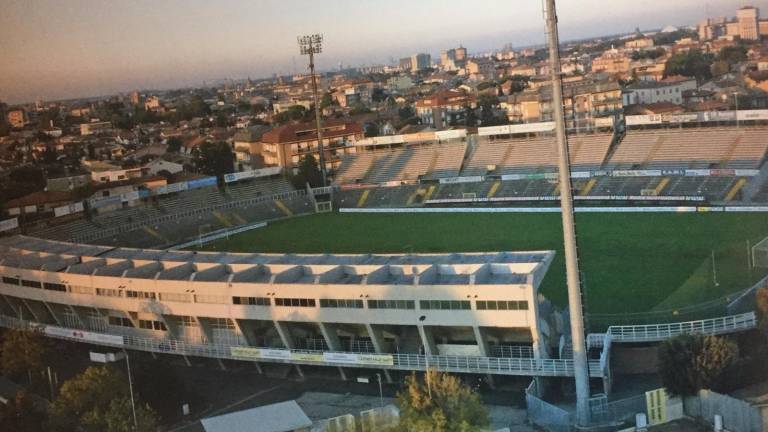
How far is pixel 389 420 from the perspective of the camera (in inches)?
200

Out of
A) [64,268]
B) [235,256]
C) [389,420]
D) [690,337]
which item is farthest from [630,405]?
[64,268]

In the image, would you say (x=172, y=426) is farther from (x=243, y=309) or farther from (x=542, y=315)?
(x=542, y=315)

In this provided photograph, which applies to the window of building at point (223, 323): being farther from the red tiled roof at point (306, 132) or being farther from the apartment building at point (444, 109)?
the apartment building at point (444, 109)

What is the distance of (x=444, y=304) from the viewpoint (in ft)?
20.9

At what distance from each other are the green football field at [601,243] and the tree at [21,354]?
4.64m

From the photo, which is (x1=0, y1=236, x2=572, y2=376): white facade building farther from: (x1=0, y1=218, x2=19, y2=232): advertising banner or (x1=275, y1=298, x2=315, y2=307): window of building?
(x1=0, y1=218, x2=19, y2=232): advertising banner

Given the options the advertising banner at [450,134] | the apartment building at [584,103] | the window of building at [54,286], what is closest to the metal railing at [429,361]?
the window of building at [54,286]

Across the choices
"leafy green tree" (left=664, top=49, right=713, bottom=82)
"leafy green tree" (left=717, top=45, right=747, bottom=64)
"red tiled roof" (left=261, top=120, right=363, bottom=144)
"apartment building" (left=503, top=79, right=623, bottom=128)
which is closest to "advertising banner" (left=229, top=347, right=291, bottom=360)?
"apartment building" (left=503, top=79, right=623, bottom=128)

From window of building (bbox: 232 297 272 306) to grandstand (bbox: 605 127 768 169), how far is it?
31.2 ft

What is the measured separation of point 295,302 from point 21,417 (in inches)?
85.6

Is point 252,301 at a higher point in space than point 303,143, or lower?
lower

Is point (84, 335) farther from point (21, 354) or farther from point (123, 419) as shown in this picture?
point (123, 419)

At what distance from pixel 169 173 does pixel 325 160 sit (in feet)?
11.7

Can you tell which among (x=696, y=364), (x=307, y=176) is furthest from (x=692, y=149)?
(x=696, y=364)
